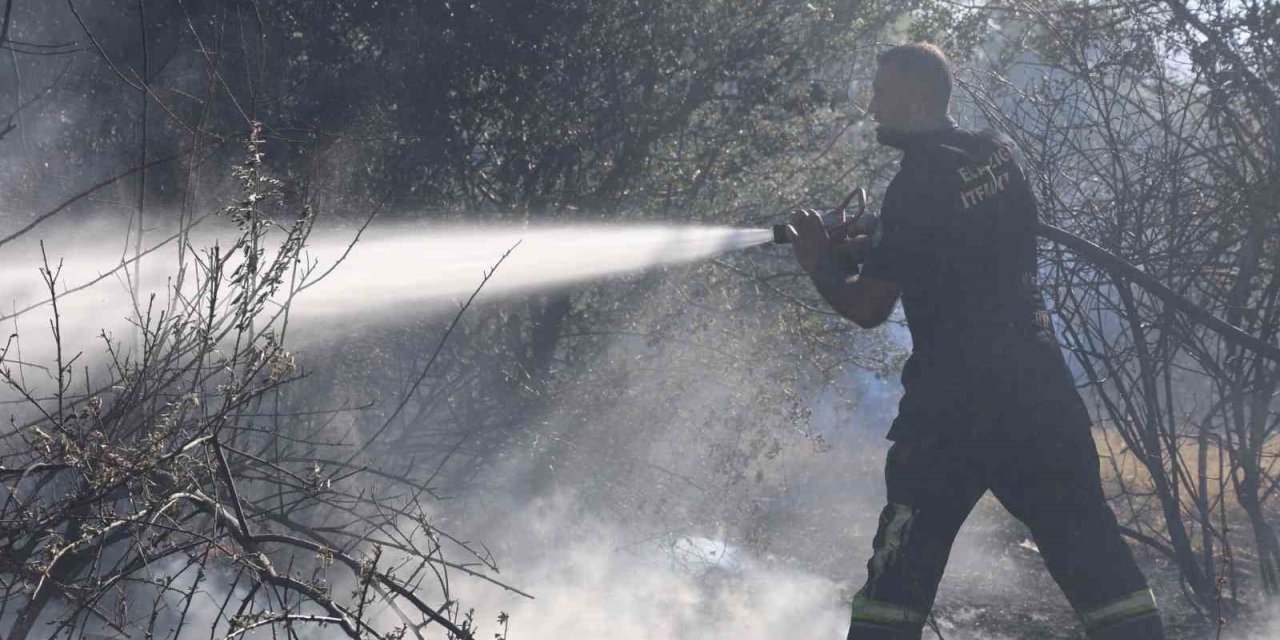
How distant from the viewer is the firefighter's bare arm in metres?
3.59

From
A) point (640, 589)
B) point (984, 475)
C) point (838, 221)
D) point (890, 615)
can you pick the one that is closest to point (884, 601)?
point (890, 615)

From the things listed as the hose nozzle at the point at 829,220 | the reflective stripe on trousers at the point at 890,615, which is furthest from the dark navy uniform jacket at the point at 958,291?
the reflective stripe on trousers at the point at 890,615

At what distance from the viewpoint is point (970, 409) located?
11.4 ft

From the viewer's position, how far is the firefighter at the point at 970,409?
3.40 metres

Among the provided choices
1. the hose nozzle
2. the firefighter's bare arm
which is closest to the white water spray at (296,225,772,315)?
the hose nozzle

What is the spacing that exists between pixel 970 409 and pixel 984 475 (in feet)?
0.63

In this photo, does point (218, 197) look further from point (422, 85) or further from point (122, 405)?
point (122, 405)

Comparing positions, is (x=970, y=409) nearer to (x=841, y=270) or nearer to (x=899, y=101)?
(x=841, y=270)

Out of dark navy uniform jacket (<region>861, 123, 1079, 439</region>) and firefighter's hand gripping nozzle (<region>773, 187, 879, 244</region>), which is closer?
dark navy uniform jacket (<region>861, 123, 1079, 439</region>)

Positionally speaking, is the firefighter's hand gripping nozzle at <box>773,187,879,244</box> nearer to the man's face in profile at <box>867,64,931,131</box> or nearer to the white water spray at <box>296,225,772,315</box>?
the man's face in profile at <box>867,64,931,131</box>

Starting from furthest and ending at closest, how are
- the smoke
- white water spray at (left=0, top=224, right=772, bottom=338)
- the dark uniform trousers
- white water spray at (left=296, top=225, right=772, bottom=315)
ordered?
white water spray at (left=296, top=225, right=772, bottom=315)
the smoke
white water spray at (left=0, top=224, right=772, bottom=338)
the dark uniform trousers

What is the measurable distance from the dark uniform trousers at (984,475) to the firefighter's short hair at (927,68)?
2.51 feet

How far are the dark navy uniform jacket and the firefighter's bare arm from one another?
0.18 feet

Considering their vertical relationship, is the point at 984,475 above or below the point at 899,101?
below
